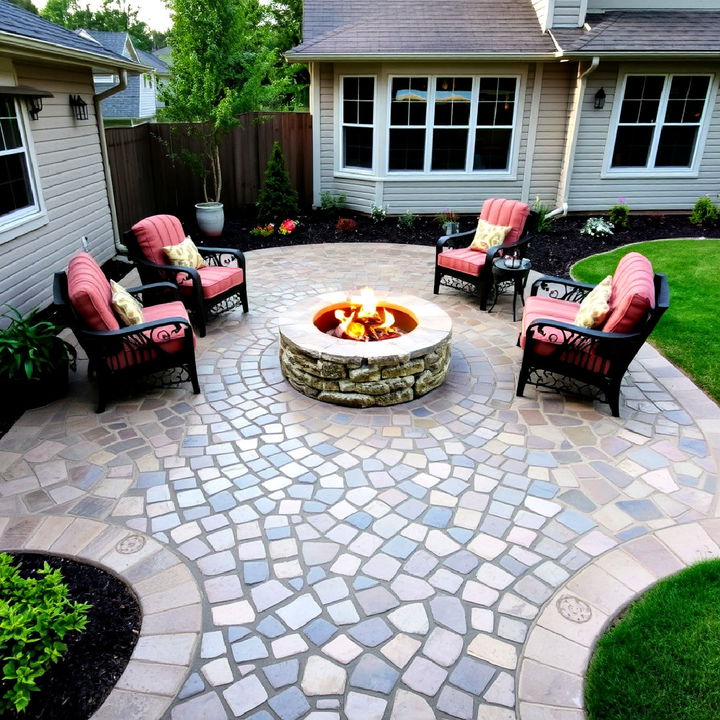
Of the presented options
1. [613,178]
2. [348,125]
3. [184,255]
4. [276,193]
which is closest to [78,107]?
[184,255]

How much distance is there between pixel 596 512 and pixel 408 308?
2.79 m

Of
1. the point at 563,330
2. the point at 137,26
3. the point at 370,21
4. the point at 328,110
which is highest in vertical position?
the point at 137,26

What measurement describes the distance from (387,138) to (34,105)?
21.2 feet

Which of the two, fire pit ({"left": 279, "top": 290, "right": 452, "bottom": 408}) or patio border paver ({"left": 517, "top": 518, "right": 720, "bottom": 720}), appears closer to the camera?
patio border paver ({"left": 517, "top": 518, "right": 720, "bottom": 720})

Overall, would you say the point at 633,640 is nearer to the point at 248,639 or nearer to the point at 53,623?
the point at 248,639

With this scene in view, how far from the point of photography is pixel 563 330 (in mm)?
4645

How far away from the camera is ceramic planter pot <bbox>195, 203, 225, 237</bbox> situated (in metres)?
10.3

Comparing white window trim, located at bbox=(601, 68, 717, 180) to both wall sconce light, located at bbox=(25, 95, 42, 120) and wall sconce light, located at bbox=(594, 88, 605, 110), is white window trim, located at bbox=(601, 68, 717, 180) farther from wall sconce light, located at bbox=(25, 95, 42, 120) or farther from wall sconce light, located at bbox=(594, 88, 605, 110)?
wall sconce light, located at bbox=(25, 95, 42, 120)

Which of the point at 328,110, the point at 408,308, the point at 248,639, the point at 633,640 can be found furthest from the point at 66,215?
the point at 633,640

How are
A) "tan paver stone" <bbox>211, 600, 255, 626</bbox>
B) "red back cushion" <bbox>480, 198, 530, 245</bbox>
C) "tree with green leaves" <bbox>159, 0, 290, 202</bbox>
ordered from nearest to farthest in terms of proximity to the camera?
"tan paver stone" <bbox>211, 600, 255, 626</bbox>
"red back cushion" <bbox>480, 198, 530, 245</bbox>
"tree with green leaves" <bbox>159, 0, 290, 202</bbox>

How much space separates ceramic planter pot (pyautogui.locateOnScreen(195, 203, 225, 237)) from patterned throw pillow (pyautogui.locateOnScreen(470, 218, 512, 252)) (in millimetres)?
5204

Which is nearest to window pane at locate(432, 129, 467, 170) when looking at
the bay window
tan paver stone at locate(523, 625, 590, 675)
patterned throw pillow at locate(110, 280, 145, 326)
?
the bay window

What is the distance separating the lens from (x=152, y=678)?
101 inches

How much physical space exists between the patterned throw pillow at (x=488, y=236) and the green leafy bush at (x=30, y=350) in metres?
5.00
